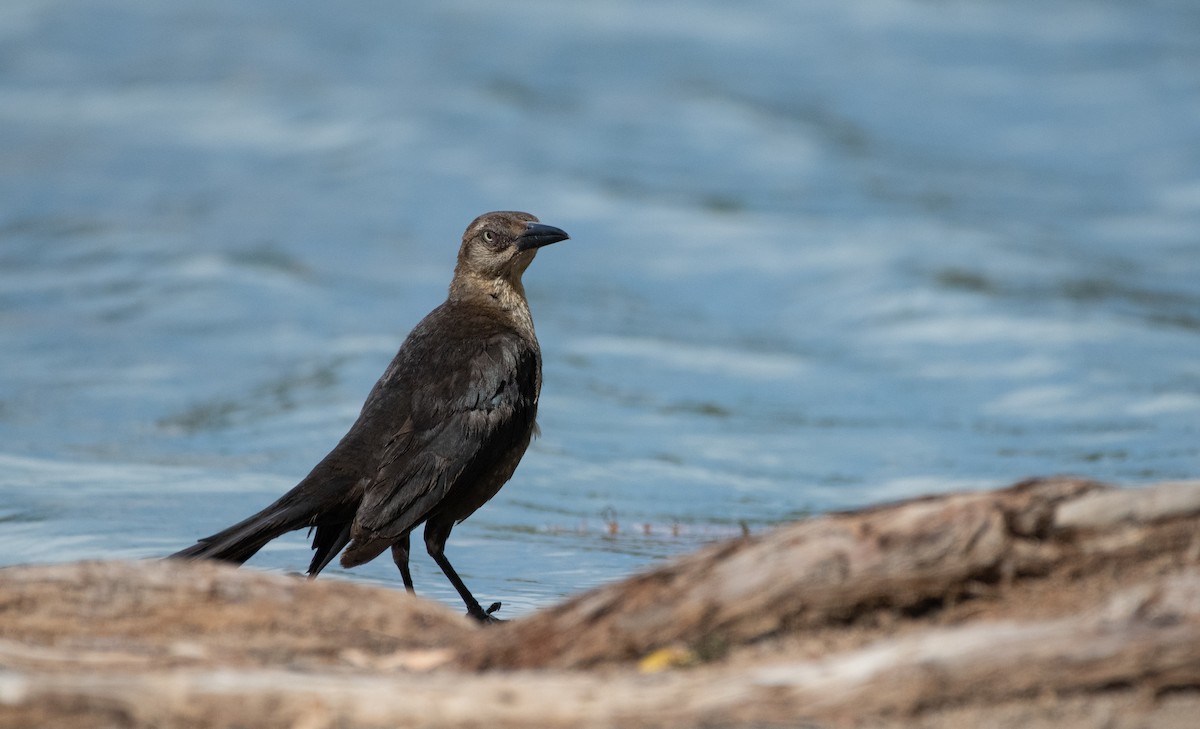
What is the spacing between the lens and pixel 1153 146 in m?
18.2

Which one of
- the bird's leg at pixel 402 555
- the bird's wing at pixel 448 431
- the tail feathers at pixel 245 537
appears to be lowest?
the bird's leg at pixel 402 555

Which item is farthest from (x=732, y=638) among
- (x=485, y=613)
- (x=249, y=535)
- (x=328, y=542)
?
(x=328, y=542)

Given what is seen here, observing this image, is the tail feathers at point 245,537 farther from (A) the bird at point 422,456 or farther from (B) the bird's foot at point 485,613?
(B) the bird's foot at point 485,613

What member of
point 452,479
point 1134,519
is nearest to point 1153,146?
point 452,479

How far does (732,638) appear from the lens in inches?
121

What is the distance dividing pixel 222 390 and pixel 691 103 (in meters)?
8.64

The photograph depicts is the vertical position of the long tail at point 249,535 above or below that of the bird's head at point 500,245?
below

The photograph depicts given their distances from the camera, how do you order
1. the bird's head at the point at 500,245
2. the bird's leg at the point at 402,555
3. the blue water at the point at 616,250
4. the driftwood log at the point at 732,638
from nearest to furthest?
the driftwood log at the point at 732,638
the bird's leg at the point at 402,555
the bird's head at the point at 500,245
the blue water at the point at 616,250

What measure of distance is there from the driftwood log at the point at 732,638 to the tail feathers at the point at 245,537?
1.11 m

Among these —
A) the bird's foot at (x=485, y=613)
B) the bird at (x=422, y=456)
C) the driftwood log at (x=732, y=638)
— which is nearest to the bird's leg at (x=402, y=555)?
the bird at (x=422, y=456)

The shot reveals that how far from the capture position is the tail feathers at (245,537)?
4752 millimetres

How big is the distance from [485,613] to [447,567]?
386 millimetres

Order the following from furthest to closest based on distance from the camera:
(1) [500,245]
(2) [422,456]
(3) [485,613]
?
(1) [500,245], (2) [422,456], (3) [485,613]

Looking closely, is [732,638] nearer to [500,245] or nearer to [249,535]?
[249,535]
